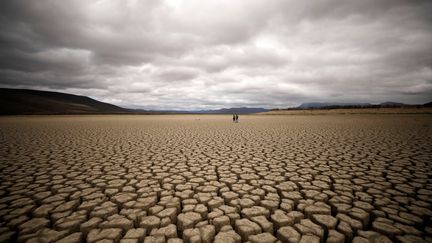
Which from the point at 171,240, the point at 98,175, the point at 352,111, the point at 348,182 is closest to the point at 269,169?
the point at 348,182

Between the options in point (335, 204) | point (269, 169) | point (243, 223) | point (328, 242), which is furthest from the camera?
point (269, 169)

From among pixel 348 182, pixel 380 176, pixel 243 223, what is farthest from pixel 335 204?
pixel 380 176

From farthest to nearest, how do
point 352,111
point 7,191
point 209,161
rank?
point 352,111 → point 209,161 → point 7,191

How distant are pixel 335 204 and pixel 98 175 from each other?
13.3ft

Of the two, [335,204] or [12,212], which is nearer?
[12,212]

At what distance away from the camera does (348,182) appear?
3.08m

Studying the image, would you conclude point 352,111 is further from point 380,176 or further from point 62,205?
point 62,205

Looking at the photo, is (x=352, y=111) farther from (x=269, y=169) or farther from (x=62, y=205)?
(x=62, y=205)

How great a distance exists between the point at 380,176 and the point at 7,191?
250 inches

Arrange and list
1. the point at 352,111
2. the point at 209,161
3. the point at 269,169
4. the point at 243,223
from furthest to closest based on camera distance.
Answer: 1. the point at 352,111
2. the point at 209,161
3. the point at 269,169
4. the point at 243,223

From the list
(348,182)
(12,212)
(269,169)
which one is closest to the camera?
(12,212)

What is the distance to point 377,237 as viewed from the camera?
175 cm

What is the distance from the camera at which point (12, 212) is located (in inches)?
86.3

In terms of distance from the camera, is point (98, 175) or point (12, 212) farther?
point (98, 175)
